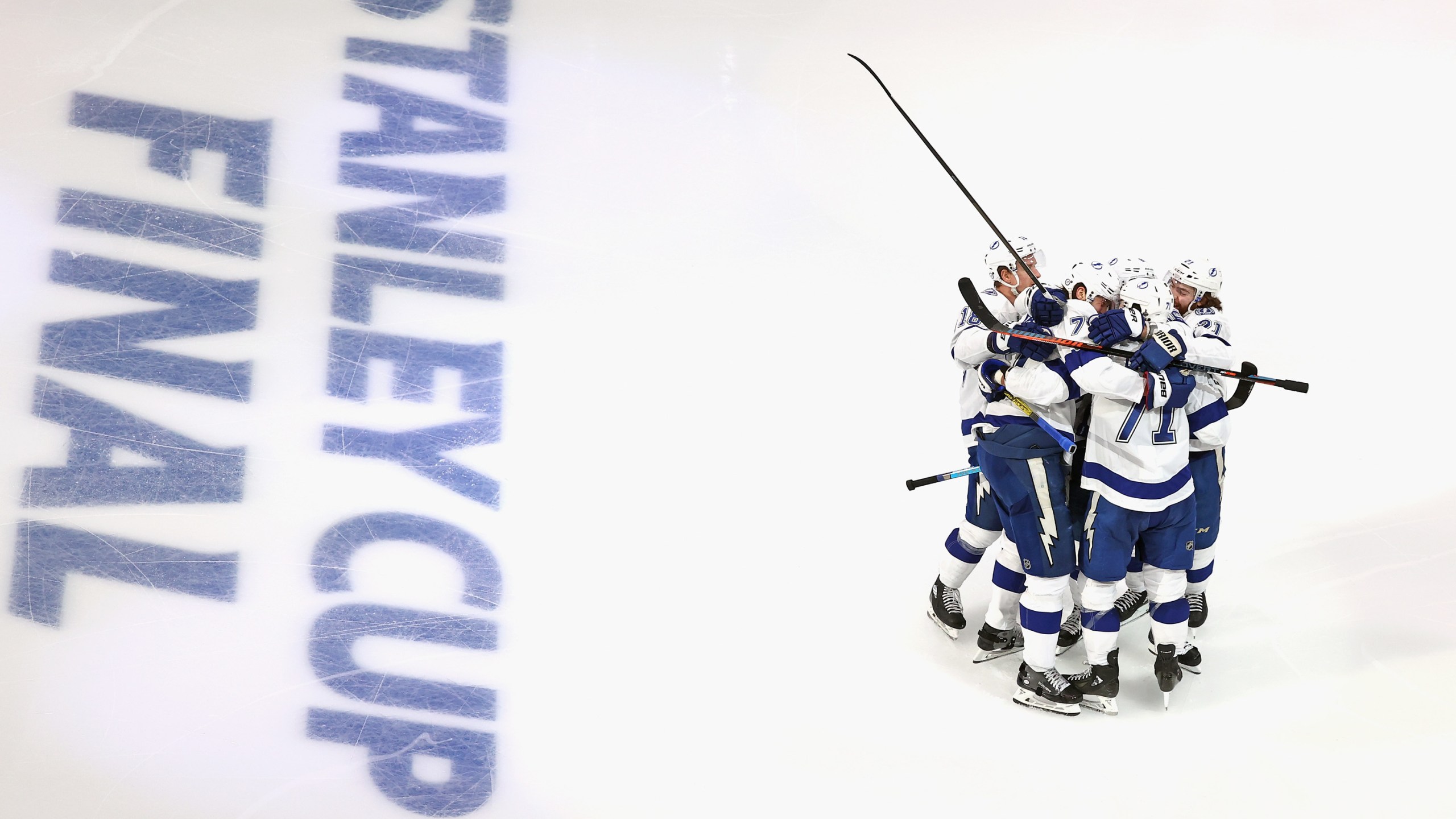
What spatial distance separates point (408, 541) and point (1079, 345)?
2.56m

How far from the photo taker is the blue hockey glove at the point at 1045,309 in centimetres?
353

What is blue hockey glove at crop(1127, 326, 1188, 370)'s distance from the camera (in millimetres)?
3414

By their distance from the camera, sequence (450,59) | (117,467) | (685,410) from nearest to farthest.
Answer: (117,467)
(685,410)
(450,59)

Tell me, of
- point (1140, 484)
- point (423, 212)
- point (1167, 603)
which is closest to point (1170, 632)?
point (1167, 603)

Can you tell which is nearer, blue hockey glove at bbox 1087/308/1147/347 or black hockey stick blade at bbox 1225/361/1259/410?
blue hockey glove at bbox 1087/308/1147/347

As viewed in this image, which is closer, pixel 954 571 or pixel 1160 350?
pixel 1160 350

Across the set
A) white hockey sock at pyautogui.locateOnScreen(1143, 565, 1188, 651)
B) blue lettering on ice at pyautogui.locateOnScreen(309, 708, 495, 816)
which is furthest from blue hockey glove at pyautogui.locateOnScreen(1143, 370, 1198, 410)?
blue lettering on ice at pyautogui.locateOnScreen(309, 708, 495, 816)

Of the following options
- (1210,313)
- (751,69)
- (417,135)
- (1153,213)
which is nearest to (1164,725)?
(1210,313)

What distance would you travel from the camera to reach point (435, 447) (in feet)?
15.9

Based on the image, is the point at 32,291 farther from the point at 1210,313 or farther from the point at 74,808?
the point at 1210,313

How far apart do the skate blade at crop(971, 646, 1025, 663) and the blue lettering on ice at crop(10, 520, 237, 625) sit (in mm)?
2649

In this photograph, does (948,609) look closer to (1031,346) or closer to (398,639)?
(1031,346)

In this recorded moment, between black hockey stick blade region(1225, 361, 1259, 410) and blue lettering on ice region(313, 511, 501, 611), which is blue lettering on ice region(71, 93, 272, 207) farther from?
black hockey stick blade region(1225, 361, 1259, 410)

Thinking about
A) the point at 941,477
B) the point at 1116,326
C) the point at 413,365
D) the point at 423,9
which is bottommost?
the point at 941,477
